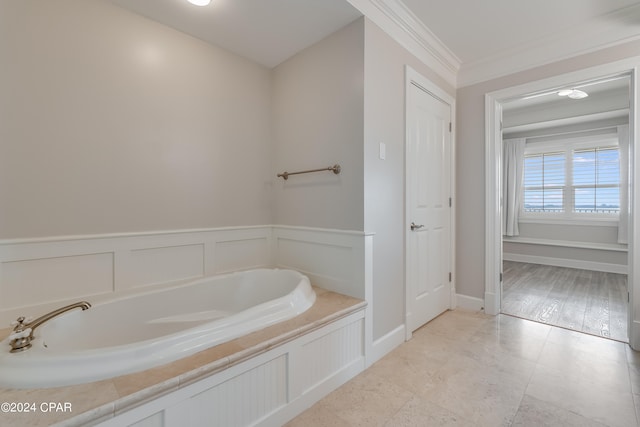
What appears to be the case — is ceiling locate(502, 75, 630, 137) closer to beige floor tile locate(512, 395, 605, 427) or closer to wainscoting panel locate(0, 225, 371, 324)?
wainscoting panel locate(0, 225, 371, 324)

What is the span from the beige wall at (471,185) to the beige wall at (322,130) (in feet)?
5.22

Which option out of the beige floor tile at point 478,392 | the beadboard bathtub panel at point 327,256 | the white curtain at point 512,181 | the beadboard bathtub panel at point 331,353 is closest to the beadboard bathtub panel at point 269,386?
the beadboard bathtub panel at point 331,353

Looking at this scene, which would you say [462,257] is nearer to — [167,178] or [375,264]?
[375,264]

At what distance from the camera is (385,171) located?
79.0 inches

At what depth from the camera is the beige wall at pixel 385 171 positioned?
6.13 ft

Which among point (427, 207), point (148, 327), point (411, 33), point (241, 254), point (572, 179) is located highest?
point (411, 33)

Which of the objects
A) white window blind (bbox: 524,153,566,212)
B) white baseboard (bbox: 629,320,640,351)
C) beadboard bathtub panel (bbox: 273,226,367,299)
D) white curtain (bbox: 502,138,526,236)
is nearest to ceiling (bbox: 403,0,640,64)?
beadboard bathtub panel (bbox: 273,226,367,299)

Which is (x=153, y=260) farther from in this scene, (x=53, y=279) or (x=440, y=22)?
(x=440, y=22)

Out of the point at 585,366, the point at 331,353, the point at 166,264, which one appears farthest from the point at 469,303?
the point at 166,264

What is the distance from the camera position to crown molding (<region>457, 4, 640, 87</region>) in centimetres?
205

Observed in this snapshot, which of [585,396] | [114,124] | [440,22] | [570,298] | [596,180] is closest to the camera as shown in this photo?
[585,396]

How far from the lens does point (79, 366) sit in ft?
3.16

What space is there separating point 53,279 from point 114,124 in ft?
3.27

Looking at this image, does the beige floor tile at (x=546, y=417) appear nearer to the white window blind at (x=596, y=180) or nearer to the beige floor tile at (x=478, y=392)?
the beige floor tile at (x=478, y=392)
